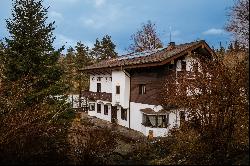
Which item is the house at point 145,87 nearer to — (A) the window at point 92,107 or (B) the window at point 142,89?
(B) the window at point 142,89

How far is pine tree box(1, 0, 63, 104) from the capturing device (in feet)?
68.7

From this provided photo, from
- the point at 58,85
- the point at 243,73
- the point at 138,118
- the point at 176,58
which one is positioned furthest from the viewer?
the point at 138,118

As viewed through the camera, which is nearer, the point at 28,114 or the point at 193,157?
the point at 193,157

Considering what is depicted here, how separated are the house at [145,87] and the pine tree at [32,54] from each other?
1046 centimetres

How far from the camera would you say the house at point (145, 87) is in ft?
99.3

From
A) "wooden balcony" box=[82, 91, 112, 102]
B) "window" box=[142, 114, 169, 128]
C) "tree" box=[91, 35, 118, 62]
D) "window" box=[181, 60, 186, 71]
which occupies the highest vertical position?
"tree" box=[91, 35, 118, 62]

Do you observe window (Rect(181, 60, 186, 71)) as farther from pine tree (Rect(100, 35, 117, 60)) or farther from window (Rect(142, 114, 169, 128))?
pine tree (Rect(100, 35, 117, 60))

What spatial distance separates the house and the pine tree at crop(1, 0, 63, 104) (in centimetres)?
1046

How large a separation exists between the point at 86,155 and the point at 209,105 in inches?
187

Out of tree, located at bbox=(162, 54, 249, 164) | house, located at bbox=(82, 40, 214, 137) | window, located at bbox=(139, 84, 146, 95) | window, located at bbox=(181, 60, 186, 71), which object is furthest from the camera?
window, located at bbox=(139, 84, 146, 95)

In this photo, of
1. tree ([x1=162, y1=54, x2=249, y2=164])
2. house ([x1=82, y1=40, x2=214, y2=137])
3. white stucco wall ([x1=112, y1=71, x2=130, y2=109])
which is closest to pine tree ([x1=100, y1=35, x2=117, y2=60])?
house ([x1=82, y1=40, x2=214, y2=137])

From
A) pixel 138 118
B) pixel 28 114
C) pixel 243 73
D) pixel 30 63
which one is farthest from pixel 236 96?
pixel 138 118

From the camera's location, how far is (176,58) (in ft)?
99.3

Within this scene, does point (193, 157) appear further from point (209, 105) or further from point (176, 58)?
point (176, 58)
